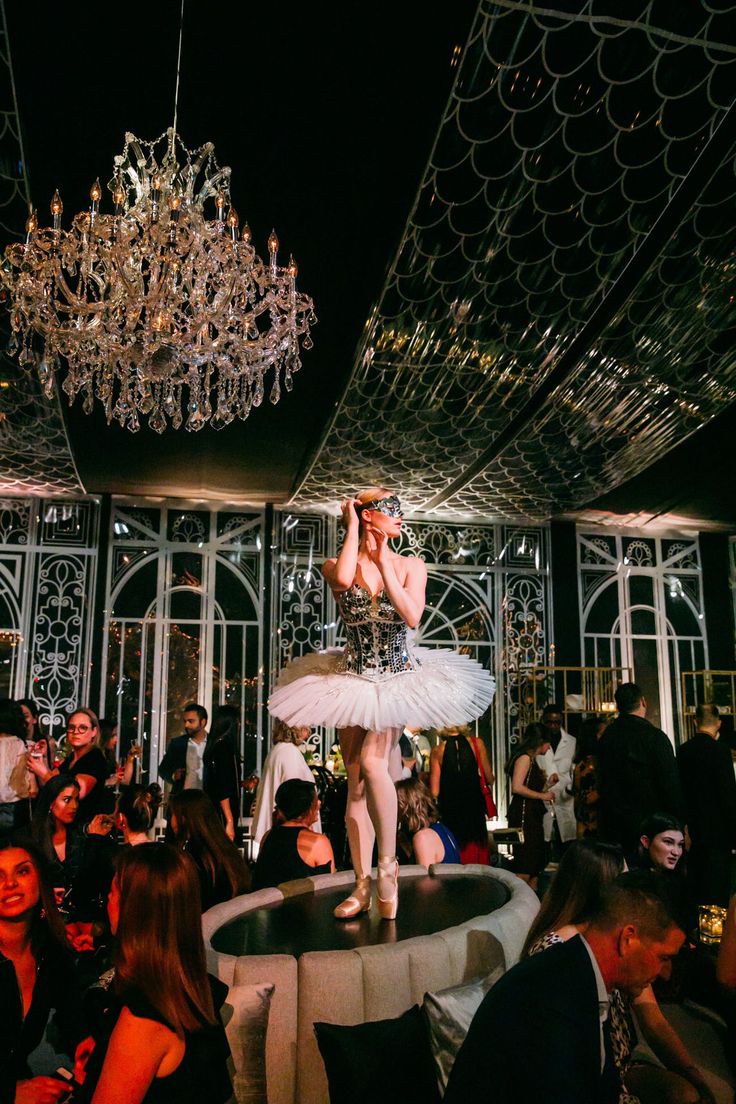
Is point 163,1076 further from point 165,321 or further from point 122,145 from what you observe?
point 122,145

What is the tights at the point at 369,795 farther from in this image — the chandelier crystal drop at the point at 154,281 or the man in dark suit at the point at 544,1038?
the chandelier crystal drop at the point at 154,281

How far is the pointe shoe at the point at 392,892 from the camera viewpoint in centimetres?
298

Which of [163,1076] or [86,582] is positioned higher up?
[86,582]

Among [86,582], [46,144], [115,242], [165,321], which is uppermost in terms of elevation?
[46,144]

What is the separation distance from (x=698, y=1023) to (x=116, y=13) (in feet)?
14.2

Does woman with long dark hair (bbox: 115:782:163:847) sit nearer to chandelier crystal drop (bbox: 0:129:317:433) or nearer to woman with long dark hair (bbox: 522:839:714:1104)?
chandelier crystal drop (bbox: 0:129:317:433)

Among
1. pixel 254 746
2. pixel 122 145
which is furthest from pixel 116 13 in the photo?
pixel 254 746

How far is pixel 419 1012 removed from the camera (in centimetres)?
226

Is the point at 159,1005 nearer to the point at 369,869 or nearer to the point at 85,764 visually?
the point at 369,869

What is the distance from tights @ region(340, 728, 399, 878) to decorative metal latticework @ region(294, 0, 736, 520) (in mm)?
2786

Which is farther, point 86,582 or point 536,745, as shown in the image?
point 86,582

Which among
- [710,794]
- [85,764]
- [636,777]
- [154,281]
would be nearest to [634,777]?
[636,777]

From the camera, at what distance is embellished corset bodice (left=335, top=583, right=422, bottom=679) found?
126 inches

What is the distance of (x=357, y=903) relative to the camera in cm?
304
